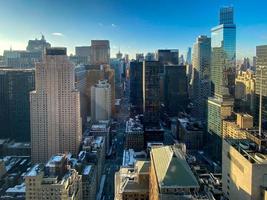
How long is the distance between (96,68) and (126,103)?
9.32 metres

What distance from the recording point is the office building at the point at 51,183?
20578mm

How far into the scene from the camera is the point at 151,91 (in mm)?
48250

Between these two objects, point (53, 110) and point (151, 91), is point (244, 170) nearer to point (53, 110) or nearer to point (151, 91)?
point (53, 110)

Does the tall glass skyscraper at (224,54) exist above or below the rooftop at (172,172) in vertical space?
above

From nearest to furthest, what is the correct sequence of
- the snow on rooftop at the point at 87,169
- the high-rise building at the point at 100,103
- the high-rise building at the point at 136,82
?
the snow on rooftop at the point at 87,169
the high-rise building at the point at 100,103
the high-rise building at the point at 136,82

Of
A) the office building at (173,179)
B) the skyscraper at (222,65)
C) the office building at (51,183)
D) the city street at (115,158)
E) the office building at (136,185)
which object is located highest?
the skyscraper at (222,65)

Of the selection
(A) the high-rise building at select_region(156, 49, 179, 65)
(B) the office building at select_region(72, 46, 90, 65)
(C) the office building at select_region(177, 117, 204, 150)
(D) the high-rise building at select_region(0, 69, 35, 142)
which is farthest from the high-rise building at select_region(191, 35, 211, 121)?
(B) the office building at select_region(72, 46, 90, 65)

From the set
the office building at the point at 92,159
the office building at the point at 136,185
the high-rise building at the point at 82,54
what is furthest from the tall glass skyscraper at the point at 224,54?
the high-rise building at the point at 82,54

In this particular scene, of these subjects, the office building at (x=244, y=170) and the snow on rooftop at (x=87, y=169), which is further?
the snow on rooftop at (x=87, y=169)

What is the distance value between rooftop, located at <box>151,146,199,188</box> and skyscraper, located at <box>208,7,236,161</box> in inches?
938

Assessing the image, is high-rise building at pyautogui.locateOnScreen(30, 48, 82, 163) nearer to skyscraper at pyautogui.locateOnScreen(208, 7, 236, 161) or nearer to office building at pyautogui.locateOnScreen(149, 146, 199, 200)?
skyscraper at pyautogui.locateOnScreen(208, 7, 236, 161)

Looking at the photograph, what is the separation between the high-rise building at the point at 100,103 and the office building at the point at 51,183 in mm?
29862

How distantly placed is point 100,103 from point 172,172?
38.7m

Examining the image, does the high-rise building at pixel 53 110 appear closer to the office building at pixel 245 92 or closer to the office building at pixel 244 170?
the office building at pixel 245 92
